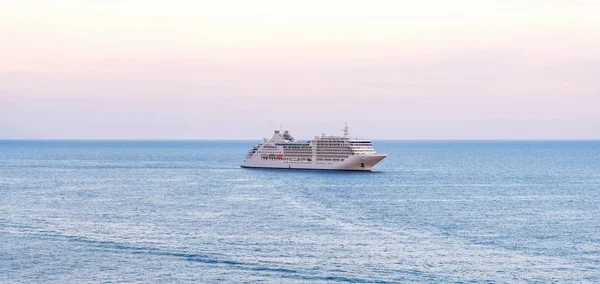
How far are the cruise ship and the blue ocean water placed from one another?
2696 cm

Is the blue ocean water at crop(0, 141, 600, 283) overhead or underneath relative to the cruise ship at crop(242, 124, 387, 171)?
underneath

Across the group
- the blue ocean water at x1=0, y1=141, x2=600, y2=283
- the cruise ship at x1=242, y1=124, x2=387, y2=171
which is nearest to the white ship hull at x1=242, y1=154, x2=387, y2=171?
the cruise ship at x1=242, y1=124, x2=387, y2=171

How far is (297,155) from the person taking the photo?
14025cm

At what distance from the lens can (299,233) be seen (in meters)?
59.6

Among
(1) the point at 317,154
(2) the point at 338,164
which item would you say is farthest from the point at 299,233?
(1) the point at 317,154

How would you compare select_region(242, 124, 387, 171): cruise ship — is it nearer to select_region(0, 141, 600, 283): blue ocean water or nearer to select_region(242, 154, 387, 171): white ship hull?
select_region(242, 154, 387, 171): white ship hull

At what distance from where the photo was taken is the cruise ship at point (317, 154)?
133m

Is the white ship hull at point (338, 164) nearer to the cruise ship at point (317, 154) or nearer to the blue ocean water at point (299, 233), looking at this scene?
the cruise ship at point (317, 154)

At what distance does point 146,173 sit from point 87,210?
2517 inches

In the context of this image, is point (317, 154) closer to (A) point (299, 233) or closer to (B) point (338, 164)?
(B) point (338, 164)

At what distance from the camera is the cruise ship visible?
133375 mm

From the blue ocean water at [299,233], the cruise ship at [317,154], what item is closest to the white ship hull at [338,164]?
the cruise ship at [317,154]

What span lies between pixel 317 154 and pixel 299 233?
78.1 metres

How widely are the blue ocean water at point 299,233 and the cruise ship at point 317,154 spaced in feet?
88.4
